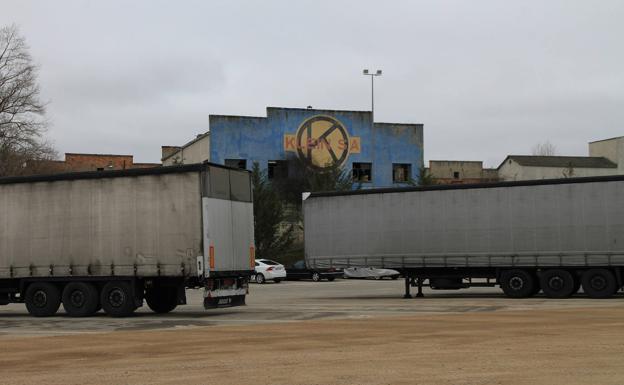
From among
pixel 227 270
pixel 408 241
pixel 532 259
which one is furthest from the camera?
pixel 408 241

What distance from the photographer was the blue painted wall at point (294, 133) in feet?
224

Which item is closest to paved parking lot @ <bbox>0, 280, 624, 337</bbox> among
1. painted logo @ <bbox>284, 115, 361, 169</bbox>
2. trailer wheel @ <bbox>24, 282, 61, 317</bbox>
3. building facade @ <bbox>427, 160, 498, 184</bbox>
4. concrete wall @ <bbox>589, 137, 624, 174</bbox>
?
trailer wheel @ <bbox>24, 282, 61, 317</bbox>

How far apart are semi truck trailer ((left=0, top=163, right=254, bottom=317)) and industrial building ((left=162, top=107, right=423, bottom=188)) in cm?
4461

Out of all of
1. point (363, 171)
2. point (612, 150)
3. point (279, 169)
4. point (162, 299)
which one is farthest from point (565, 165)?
point (162, 299)

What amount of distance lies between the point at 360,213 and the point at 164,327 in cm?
1183

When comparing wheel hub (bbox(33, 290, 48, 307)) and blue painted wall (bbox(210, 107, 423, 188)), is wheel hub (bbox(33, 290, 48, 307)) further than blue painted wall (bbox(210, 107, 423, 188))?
No

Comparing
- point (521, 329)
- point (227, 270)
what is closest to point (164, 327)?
point (227, 270)

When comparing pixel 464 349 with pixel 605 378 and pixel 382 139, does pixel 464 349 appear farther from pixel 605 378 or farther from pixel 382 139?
pixel 382 139

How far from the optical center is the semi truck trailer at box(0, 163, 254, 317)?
68.5ft

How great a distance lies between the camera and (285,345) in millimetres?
14391

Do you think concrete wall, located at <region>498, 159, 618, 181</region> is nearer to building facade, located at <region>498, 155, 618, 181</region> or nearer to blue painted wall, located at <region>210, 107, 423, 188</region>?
building facade, located at <region>498, 155, 618, 181</region>

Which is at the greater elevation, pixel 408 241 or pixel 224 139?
pixel 224 139

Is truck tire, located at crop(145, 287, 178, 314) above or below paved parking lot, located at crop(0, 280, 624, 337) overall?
above

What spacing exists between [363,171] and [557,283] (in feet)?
152
